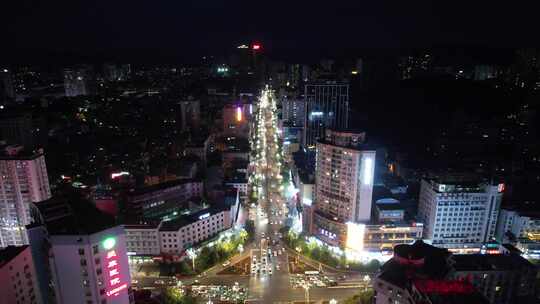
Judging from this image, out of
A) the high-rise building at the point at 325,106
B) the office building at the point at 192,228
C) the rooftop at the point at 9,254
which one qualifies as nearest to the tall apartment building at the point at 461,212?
the office building at the point at 192,228

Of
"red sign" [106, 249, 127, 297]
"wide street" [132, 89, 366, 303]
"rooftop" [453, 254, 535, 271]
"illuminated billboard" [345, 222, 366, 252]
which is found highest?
"red sign" [106, 249, 127, 297]

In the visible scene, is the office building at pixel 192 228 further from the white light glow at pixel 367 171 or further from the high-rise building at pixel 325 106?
the high-rise building at pixel 325 106

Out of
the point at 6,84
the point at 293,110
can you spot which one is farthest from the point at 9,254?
the point at 6,84

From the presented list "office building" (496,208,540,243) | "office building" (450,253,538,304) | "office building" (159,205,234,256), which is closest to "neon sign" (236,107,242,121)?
"office building" (159,205,234,256)

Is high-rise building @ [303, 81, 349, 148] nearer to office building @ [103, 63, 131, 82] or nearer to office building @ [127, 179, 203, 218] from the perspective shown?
office building @ [127, 179, 203, 218]

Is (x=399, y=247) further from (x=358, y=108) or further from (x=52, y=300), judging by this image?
(x=358, y=108)

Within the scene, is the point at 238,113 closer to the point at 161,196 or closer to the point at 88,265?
the point at 161,196

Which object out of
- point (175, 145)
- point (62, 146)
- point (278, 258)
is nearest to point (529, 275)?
point (278, 258)
